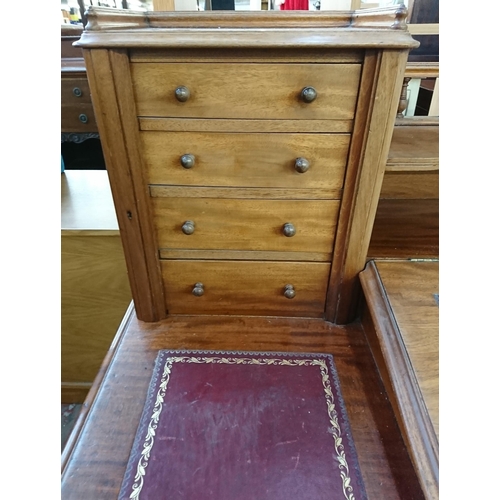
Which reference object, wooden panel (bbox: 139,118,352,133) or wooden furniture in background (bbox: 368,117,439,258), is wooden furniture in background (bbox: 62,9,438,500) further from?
wooden furniture in background (bbox: 368,117,439,258)

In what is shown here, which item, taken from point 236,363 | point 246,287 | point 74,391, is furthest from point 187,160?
point 74,391

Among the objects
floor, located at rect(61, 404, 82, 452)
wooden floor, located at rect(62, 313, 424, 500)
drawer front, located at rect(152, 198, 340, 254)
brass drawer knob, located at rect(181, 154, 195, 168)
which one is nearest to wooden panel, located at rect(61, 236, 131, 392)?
floor, located at rect(61, 404, 82, 452)

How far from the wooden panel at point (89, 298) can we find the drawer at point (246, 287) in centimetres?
48

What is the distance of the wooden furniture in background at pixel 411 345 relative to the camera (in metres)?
0.64

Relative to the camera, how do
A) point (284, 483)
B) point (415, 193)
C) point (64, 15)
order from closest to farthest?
point (284, 483), point (415, 193), point (64, 15)

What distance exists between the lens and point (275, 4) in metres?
1.33

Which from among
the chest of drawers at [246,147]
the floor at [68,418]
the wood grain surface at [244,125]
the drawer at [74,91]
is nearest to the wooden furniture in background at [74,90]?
the drawer at [74,91]

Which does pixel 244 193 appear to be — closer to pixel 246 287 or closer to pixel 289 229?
pixel 289 229

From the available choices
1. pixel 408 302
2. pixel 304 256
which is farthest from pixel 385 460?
pixel 304 256

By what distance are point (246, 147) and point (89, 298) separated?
98cm

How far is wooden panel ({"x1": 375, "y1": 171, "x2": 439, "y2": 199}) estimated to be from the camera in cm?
127

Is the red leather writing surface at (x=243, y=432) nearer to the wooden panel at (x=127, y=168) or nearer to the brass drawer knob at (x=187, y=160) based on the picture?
the wooden panel at (x=127, y=168)

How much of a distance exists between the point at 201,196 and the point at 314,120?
0.95 feet

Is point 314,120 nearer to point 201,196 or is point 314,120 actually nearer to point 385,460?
point 201,196
